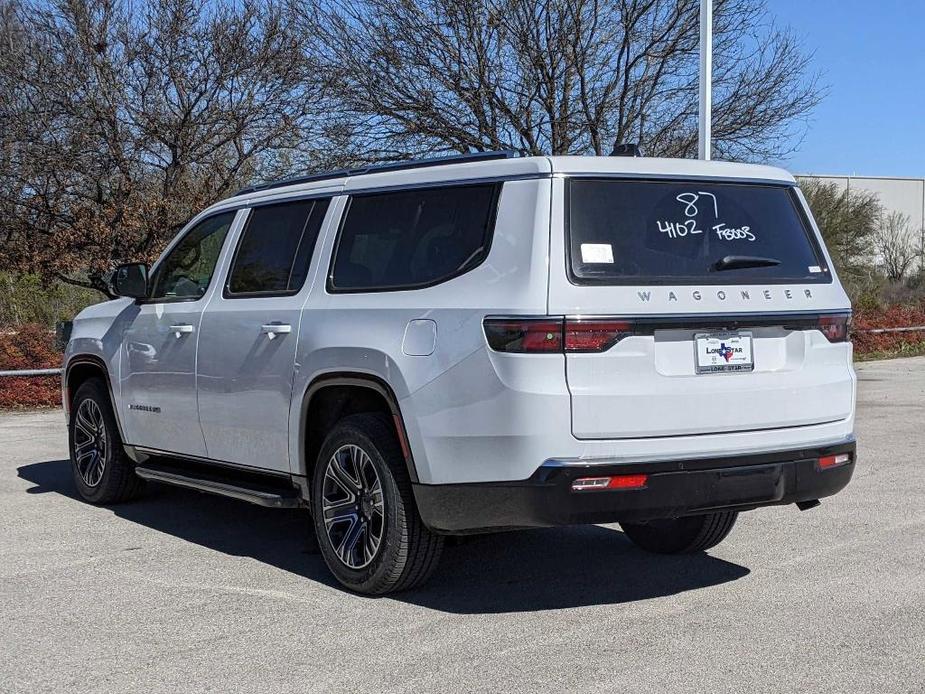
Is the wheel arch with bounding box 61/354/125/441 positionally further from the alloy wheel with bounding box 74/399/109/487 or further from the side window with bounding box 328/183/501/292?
the side window with bounding box 328/183/501/292

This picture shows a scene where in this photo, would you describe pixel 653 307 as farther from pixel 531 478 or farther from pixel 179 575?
pixel 179 575

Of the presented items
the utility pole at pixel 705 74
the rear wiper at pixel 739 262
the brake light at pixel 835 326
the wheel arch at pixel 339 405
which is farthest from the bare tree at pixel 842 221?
the wheel arch at pixel 339 405

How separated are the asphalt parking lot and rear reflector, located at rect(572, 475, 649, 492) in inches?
25.2

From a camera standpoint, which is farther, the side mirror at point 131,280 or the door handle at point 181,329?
the side mirror at point 131,280

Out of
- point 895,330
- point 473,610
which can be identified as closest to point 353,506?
point 473,610

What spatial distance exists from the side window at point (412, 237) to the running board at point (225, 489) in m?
1.13

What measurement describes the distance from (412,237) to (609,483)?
1.57 m

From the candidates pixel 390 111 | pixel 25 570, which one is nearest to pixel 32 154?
pixel 390 111

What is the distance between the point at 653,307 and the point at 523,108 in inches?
545

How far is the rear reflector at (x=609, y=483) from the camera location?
5117 millimetres

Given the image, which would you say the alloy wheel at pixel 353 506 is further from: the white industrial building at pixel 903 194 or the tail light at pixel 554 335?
the white industrial building at pixel 903 194

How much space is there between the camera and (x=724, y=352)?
542cm

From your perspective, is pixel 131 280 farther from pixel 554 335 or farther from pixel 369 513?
pixel 554 335

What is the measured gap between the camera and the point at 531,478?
5.12 metres
